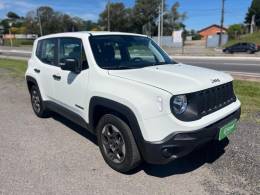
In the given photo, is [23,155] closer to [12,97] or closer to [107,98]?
[107,98]

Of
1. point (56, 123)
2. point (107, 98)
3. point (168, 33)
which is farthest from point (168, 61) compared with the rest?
point (168, 33)

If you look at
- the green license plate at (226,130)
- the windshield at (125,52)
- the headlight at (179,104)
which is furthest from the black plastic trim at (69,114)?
the green license plate at (226,130)

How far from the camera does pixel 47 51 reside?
5.48m

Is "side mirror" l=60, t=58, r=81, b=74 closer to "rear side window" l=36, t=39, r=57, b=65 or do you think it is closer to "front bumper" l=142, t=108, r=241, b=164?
"rear side window" l=36, t=39, r=57, b=65

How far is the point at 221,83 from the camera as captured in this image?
372 centimetres

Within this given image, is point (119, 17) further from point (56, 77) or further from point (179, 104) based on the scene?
point (179, 104)

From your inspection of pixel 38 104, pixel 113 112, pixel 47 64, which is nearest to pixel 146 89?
pixel 113 112

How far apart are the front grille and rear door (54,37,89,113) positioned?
163cm

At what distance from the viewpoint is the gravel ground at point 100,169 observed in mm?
3363

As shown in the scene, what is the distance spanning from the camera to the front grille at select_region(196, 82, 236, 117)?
334 centimetres

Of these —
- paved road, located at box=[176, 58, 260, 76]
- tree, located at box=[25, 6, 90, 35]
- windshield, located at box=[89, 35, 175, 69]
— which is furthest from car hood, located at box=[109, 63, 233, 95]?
tree, located at box=[25, 6, 90, 35]

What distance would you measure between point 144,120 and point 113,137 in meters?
0.75

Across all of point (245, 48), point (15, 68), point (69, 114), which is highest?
point (245, 48)

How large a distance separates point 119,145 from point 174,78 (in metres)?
1.10
